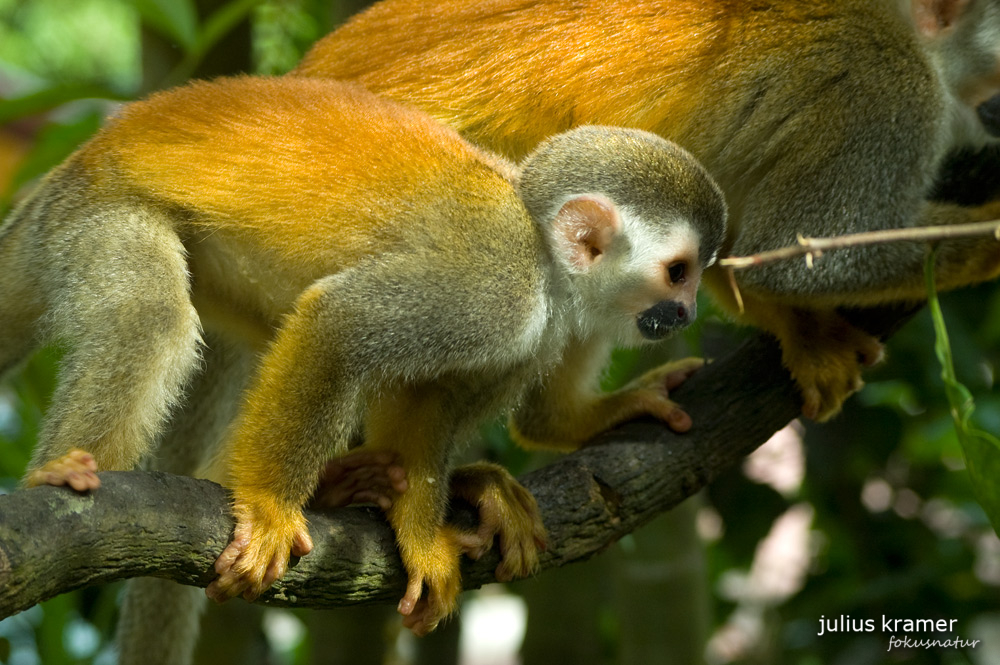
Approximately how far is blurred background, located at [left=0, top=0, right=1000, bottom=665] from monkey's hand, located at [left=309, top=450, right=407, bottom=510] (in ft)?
4.91

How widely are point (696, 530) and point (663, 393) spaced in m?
1.05

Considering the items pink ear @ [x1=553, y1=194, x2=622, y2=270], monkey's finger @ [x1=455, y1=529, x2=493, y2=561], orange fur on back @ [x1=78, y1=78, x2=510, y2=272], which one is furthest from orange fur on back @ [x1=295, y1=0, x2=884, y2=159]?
monkey's finger @ [x1=455, y1=529, x2=493, y2=561]

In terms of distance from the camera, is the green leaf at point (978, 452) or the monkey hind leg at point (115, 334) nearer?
the green leaf at point (978, 452)

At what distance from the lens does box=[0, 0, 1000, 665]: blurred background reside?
413cm

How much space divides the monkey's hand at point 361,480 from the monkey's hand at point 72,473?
71 centimetres

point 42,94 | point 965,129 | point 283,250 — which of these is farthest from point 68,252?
point 965,129

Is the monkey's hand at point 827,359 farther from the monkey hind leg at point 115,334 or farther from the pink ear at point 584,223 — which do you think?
the monkey hind leg at point 115,334

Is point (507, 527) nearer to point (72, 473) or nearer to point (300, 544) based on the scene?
point (300, 544)

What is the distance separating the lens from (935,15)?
335 centimetres

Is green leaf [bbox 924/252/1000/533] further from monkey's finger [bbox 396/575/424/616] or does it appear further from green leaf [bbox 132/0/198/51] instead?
green leaf [bbox 132/0/198/51]

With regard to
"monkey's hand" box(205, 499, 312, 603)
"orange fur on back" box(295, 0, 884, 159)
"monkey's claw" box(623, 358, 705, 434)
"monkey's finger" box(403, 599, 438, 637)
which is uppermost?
"orange fur on back" box(295, 0, 884, 159)

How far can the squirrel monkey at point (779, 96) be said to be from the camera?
10.6ft

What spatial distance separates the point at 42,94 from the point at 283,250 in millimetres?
2120

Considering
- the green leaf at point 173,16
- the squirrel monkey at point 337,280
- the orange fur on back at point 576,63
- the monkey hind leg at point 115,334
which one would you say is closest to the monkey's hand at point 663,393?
the squirrel monkey at point 337,280
